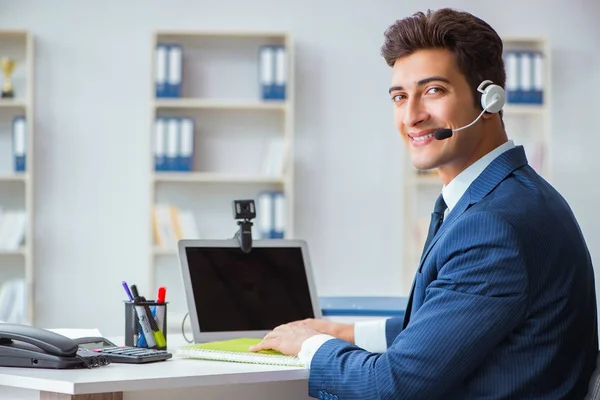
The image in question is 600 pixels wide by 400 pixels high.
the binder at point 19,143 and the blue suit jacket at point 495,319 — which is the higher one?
the binder at point 19,143

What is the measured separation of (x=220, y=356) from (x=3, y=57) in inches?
147

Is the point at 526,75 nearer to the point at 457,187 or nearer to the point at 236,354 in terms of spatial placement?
the point at 457,187

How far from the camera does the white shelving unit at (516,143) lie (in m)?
4.77

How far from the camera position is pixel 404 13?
5070mm

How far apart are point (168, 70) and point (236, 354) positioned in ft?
10.5

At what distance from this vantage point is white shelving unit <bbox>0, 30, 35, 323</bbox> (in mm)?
4590

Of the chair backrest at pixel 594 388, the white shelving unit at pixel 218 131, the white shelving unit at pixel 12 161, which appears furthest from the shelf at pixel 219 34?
the chair backrest at pixel 594 388

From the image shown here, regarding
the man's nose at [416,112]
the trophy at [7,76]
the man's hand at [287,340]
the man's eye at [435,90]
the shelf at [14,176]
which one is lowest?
the man's hand at [287,340]

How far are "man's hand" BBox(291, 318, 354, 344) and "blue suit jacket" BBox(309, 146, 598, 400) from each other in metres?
0.43

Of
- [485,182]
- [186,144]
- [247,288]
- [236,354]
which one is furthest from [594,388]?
[186,144]

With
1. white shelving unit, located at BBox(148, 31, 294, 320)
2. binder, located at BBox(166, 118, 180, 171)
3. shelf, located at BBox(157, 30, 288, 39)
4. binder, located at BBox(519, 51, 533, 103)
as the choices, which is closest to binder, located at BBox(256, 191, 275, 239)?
white shelving unit, located at BBox(148, 31, 294, 320)

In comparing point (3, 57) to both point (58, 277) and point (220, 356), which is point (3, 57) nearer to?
point (58, 277)

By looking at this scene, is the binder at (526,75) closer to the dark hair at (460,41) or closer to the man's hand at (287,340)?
the dark hair at (460,41)

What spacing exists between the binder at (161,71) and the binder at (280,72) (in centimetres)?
60
